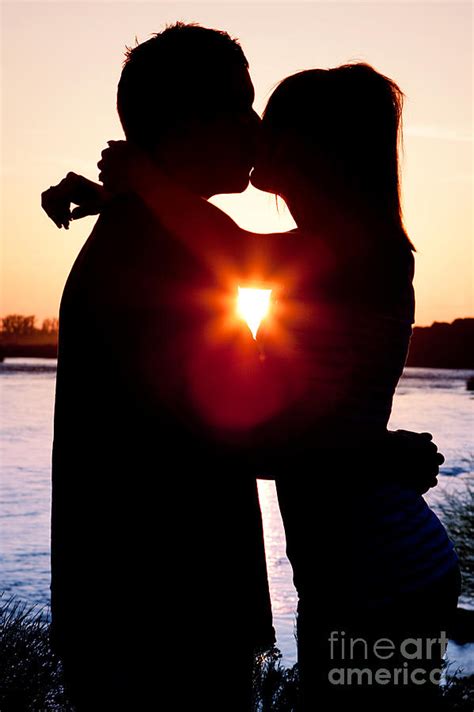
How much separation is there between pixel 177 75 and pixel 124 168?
0.24m

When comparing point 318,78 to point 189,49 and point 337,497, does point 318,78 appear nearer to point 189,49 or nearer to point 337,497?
point 189,49

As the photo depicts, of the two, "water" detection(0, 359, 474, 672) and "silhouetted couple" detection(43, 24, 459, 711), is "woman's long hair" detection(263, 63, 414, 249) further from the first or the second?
"water" detection(0, 359, 474, 672)

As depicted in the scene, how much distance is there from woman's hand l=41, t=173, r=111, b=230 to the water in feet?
14.8

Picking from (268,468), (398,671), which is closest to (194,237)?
(268,468)

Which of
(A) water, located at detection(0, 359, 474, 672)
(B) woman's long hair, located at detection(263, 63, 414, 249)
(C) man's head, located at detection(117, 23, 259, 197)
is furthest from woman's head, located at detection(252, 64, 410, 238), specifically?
(A) water, located at detection(0, 359, 474, 672)

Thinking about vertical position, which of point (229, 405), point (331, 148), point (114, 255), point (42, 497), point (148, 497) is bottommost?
point (42, 497)

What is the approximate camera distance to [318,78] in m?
2.22

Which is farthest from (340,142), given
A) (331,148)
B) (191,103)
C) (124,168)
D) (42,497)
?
(42,497)

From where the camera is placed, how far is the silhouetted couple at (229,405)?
1833 mm

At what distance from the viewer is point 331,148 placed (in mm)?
2176

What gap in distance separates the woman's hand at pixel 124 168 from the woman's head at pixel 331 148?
1.08ft

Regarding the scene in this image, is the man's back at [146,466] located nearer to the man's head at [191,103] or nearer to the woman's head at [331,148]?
the man's head at [191,103]

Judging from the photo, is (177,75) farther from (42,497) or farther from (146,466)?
(42,497)

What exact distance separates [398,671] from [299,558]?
0.33 metres
